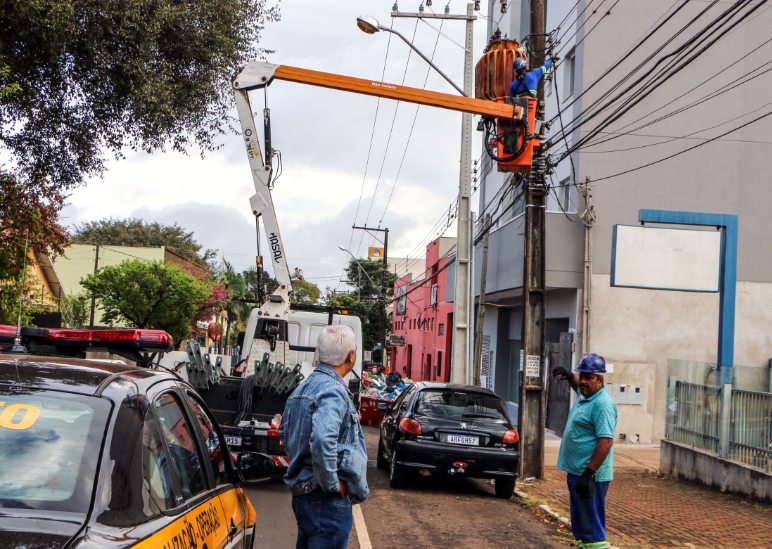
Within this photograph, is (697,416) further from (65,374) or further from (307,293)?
(307,293)

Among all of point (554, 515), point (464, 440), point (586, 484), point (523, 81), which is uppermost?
point (523, 81)

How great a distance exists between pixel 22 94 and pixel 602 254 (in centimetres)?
1258

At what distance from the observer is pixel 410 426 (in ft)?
32.1

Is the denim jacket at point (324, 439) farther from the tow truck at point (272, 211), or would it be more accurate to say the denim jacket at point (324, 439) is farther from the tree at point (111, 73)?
the tree at point (111, 73)

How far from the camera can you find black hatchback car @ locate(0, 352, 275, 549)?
2.19 meters

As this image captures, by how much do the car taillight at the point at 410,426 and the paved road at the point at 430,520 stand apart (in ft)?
2.82

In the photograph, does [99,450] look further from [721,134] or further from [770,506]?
[721,134]

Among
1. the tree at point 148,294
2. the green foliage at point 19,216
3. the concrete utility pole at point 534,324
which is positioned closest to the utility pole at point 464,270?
the concrete utility pole at point 534,324

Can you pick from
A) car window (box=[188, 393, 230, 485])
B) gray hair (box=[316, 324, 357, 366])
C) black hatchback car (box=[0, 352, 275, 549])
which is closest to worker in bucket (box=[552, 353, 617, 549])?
gray hair (box=[316, 324, 357, 366])

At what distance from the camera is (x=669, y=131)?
17.8 metres

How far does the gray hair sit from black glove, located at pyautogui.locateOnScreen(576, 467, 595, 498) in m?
2.63

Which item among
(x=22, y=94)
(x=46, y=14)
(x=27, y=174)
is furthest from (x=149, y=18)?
(x=27, y=174)

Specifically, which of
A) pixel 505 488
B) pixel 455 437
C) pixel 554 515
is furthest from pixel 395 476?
pixel 554 515

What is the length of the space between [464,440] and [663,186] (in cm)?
1072
